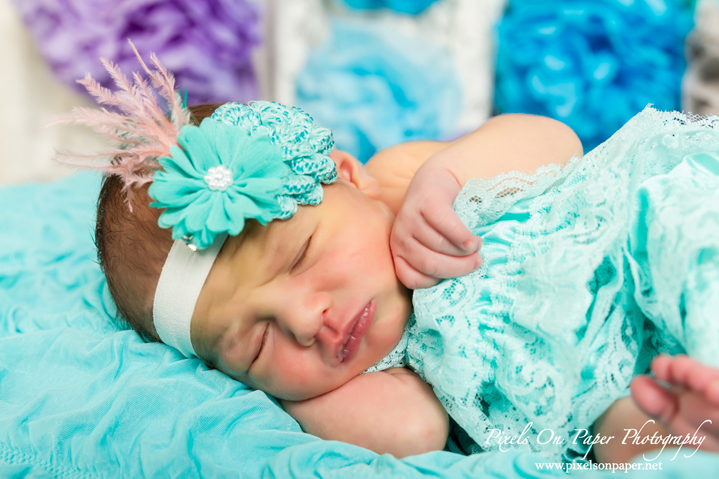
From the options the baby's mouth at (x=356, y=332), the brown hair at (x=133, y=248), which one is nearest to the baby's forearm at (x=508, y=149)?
the baby's mouth at (x=356, y=332)

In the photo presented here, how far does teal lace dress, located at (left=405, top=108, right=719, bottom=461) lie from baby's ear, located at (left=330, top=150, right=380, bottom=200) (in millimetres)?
269

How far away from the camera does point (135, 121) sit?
Answer: 95cm

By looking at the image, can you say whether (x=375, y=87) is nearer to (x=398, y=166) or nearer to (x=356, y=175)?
(x=398, y=166)

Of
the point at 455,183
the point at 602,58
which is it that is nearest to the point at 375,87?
the point at 602,58

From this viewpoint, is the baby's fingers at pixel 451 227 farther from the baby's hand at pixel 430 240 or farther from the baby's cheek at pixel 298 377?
the baby's cheek at pixel 298 377

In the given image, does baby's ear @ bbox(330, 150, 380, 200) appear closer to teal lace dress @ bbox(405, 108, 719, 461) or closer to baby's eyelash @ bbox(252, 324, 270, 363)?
teal lace dress @ bbox(405, 108, 719, 461)

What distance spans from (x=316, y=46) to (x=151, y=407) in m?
1.81

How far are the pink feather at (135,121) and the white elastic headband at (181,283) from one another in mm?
132

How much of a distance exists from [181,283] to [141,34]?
1473 millimetres

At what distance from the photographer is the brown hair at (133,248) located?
1001mm

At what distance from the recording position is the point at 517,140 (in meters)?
1.13

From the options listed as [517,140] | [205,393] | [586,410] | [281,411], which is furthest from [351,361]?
[517,140]

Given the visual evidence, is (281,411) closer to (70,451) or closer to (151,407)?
(151,407)

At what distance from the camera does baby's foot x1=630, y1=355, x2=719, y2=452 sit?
1.89 feet
